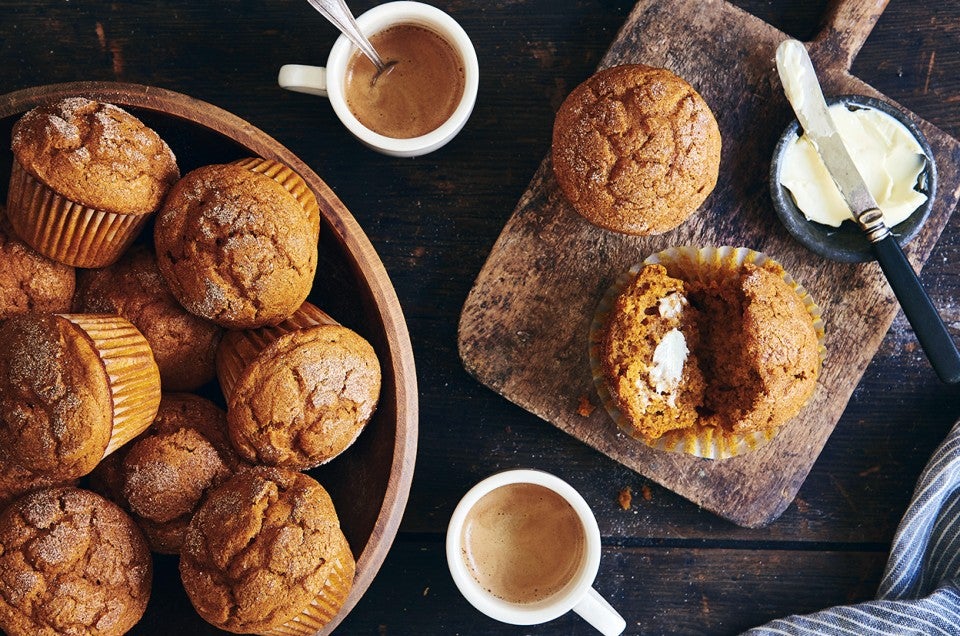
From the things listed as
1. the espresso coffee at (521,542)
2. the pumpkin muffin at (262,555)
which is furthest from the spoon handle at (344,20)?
the espresso coffee at (521,542)

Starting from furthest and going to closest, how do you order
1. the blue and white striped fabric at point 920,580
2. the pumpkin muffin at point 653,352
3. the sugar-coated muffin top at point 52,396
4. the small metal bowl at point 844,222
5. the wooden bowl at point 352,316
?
the blue and white striped fabric at point 920,580, the small metal bowl at point 844,222, the pumpkin muffin at point 653,352, the wooden bowl at point 352,316, the sugar-coated muffin top at point 52,396

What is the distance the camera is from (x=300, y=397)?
1.87 metres

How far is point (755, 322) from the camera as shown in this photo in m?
1.99

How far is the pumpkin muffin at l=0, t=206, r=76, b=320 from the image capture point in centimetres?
193

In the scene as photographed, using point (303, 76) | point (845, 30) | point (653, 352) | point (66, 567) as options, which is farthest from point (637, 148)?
point (66, 567)

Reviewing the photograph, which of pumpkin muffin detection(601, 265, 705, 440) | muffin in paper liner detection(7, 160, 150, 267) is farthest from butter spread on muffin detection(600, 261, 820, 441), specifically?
muffin in paper liner detection(7, 160, 150, 267)

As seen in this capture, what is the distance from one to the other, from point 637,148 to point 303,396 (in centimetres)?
108

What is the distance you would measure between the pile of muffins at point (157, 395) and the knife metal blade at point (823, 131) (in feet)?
4.65

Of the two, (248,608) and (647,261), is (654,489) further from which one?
(248,608)

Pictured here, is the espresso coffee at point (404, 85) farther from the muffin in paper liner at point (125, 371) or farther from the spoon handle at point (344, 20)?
the muffin in paper liner at point (125, 371)

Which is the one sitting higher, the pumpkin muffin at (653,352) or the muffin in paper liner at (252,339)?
the pumpkin muffin at (653,352)

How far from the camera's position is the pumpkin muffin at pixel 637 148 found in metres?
2.00

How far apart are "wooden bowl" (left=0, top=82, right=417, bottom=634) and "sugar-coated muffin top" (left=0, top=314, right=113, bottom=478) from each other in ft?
1.49

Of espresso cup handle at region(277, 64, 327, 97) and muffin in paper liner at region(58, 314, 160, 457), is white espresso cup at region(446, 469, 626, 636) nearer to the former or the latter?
muffin in paper liner at region(58, 314, 160, 457)
